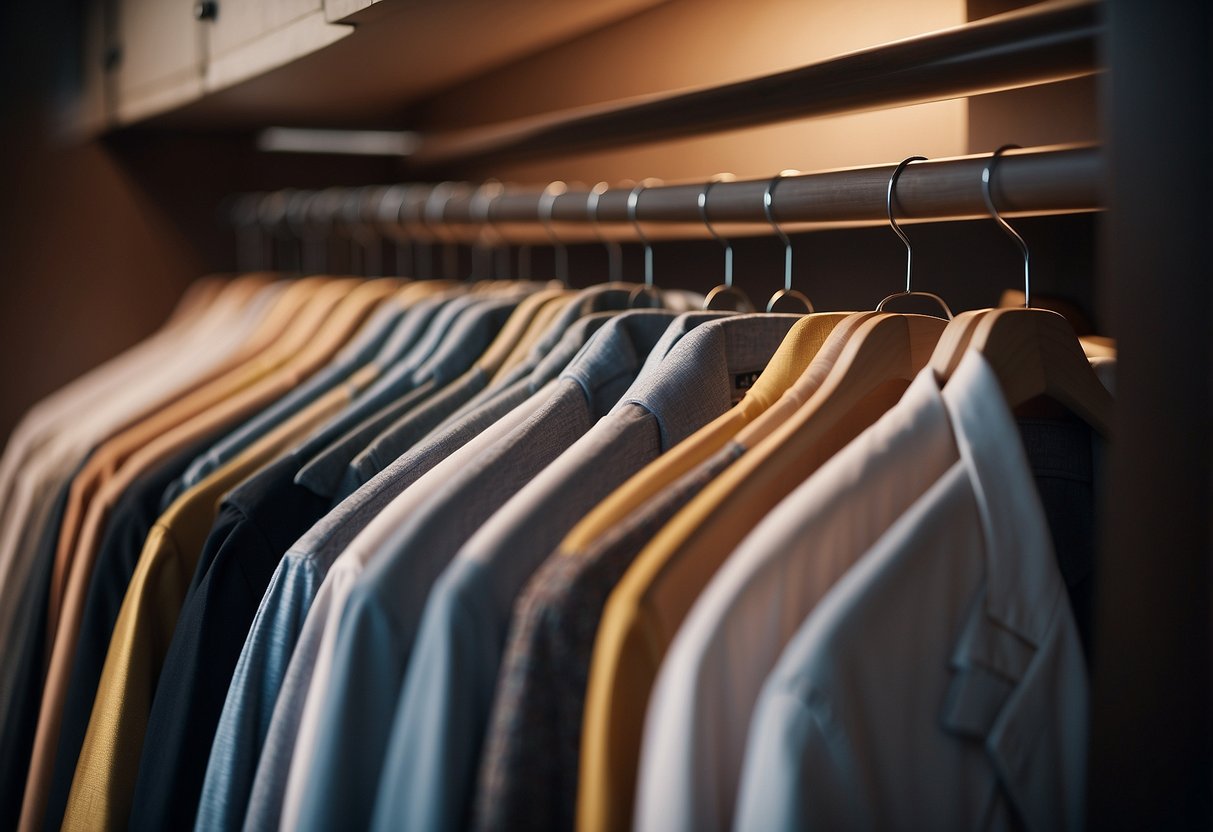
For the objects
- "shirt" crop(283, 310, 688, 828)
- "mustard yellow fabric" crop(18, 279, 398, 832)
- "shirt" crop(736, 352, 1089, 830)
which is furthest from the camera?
"mustard yellow fabric" crop(18, 279, 398, 832)

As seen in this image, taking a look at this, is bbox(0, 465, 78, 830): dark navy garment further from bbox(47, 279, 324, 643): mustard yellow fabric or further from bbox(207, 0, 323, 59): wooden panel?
bbox(207, 0, 323, 59): wooden panel

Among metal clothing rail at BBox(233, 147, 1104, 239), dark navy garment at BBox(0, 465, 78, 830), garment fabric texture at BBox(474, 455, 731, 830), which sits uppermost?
metal clothing rail at BBox(233, 147, 1104, 239)

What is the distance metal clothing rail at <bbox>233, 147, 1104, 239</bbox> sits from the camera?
699 millimetres

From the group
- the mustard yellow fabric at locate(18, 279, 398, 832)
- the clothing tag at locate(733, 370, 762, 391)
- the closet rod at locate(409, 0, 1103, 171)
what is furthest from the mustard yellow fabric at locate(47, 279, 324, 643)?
the clothing tag at locate(733, 370, 762, 391)

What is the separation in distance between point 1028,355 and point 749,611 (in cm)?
28

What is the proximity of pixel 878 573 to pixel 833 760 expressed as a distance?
3.8 inches

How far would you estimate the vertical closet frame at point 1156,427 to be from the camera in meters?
0.53

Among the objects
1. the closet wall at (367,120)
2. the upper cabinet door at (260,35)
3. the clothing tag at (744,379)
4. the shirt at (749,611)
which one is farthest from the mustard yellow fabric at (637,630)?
the upper cabinet door at (260,35)

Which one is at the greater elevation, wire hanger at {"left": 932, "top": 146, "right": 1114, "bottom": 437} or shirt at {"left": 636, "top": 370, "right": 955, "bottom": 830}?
wire hanger at {"left": 932, "top": 146, "right": 1114, "bottom": 437}

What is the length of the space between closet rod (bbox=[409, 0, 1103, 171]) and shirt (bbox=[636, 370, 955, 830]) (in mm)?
258

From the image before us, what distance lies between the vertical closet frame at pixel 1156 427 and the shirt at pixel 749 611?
116 millimetres

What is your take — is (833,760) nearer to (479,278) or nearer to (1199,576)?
(1199,576)

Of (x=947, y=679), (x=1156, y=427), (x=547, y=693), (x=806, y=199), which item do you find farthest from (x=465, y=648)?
(x=806, y=199)

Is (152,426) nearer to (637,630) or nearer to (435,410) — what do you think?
(435,410)
